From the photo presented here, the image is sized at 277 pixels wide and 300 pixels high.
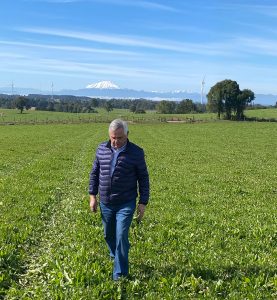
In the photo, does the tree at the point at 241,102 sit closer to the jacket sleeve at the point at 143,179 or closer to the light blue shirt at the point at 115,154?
the jacket sleeve at the point at 143,179

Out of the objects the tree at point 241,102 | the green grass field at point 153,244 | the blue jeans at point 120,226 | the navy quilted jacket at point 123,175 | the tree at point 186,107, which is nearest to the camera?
the green grass field at point 153,244

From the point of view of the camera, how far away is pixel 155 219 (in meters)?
14.5

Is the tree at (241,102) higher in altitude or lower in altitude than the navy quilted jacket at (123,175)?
higher

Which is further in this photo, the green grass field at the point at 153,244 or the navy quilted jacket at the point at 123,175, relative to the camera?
the navy quilted jacket at the point at 123,175

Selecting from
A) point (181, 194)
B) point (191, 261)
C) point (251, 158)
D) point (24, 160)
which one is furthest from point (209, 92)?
point (191, 261)

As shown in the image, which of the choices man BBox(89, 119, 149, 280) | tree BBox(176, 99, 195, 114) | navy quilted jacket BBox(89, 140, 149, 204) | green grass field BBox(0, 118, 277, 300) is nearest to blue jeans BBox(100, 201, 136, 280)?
man BBox(89, 119, 149, 280)

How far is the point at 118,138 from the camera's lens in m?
8.99

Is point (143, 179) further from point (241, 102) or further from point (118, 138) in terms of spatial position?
point (241, 102)

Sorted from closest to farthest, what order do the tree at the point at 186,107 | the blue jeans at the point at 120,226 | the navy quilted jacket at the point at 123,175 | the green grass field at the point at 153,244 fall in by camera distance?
1. the green grass field at the point at 153,244
2. the blue jeans at the point at 120,226
3. the navy quilted jacket at the point at 123,175
4. the tree at the point at 186,107

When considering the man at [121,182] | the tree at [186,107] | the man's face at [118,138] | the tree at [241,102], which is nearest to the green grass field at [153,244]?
the man at [121,182]

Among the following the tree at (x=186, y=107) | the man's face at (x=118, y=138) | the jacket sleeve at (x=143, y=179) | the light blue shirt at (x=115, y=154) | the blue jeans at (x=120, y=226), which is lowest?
the blue jeans at (x=120, y=226)

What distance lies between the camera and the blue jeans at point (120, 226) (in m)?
9.05

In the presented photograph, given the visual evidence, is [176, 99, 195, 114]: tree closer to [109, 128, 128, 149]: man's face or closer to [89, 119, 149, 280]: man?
[89, 119, 149, 280]: man

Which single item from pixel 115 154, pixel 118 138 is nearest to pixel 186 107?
pixel 115 154
